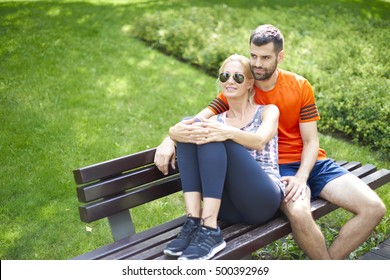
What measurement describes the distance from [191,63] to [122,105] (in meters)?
2.36

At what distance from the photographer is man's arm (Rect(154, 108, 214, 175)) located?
322cm

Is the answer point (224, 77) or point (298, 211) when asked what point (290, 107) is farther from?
point (298, 211)

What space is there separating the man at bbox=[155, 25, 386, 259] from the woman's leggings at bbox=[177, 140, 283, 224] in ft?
0.50

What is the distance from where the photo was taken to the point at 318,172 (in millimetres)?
3770

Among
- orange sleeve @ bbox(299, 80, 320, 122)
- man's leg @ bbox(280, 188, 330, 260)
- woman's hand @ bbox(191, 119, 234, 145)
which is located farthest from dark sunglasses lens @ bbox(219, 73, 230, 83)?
man's leg @ bbox(280, 188, 330, 260)

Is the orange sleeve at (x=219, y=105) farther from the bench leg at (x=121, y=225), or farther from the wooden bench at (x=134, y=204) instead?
the bench leg at (x=121, y=225)

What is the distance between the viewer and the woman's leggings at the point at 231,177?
3.10 metres

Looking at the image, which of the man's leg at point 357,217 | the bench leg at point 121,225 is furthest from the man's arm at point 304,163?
the bench leg at point 121,225

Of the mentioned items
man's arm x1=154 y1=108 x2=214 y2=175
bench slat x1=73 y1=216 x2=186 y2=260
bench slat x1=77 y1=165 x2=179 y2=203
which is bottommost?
bench slat x1=73 y1=216 x2=186 y2=260

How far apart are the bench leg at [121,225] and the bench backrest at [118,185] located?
4.2 inches

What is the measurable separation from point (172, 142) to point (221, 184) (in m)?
0.68

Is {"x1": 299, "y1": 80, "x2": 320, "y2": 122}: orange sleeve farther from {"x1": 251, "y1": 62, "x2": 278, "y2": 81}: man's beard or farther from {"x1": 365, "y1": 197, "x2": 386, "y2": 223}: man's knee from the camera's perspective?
{"x1": 365, "y1": 197, "x2": 386, "y2": 223}: man's knee

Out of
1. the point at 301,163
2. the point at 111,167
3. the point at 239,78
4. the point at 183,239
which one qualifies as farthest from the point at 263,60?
the point at 183,239
